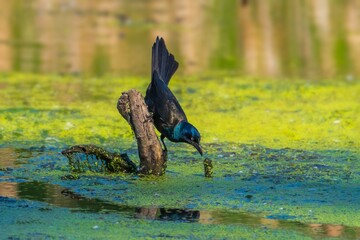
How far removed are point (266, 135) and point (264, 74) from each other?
5.37m

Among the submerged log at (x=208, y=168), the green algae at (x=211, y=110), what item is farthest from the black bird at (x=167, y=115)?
the green algae at (x=211, y=110)

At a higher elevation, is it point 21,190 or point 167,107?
point 167,107

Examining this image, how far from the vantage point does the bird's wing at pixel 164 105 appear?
762cm

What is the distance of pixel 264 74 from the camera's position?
14.7m

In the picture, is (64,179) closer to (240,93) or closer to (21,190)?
(21,190)

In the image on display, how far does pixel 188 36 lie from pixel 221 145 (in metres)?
11.7

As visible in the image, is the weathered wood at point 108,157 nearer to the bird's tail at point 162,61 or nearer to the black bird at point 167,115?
the black bird at point 167,115

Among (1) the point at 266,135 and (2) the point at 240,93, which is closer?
(1) the point at 266,135

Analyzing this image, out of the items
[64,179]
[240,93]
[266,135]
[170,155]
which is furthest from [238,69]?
[64,179]

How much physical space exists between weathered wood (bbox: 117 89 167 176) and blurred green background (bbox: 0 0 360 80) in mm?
6799

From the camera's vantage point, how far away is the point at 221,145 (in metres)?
8.95

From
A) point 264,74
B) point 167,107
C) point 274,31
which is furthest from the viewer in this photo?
point 274,31

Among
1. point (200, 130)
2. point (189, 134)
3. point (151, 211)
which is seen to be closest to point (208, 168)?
point (189, 134)

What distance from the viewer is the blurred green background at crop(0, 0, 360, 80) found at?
15539 mm
